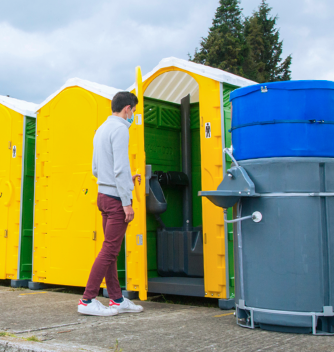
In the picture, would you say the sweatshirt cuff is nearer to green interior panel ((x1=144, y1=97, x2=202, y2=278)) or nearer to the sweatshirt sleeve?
the sweatshirt sleeve

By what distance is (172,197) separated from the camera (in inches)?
213

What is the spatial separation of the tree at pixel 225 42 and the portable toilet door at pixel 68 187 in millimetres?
22373

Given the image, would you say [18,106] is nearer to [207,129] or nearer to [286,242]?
[207,129]

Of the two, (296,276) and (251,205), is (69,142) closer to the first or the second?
(251,205)

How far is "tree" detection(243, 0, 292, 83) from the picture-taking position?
32.6 metres

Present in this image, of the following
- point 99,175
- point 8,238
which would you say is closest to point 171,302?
point 99,175

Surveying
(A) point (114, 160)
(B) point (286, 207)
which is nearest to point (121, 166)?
(A) point (114, 160)

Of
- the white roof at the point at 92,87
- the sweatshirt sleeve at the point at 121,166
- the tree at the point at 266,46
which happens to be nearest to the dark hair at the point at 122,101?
the sweatshirt sleeve at the point at 121,166

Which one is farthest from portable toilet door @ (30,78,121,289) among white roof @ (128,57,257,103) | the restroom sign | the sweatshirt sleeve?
the sweatshirt sleeve

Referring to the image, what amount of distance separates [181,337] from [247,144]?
4.43ft

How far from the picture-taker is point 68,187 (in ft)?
17.2

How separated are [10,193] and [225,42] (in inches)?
956

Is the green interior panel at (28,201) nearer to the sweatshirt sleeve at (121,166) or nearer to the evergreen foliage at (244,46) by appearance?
the sweatshirt sleeve at (121,166)

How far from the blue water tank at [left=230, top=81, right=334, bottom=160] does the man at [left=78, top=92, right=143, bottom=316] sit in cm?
105
